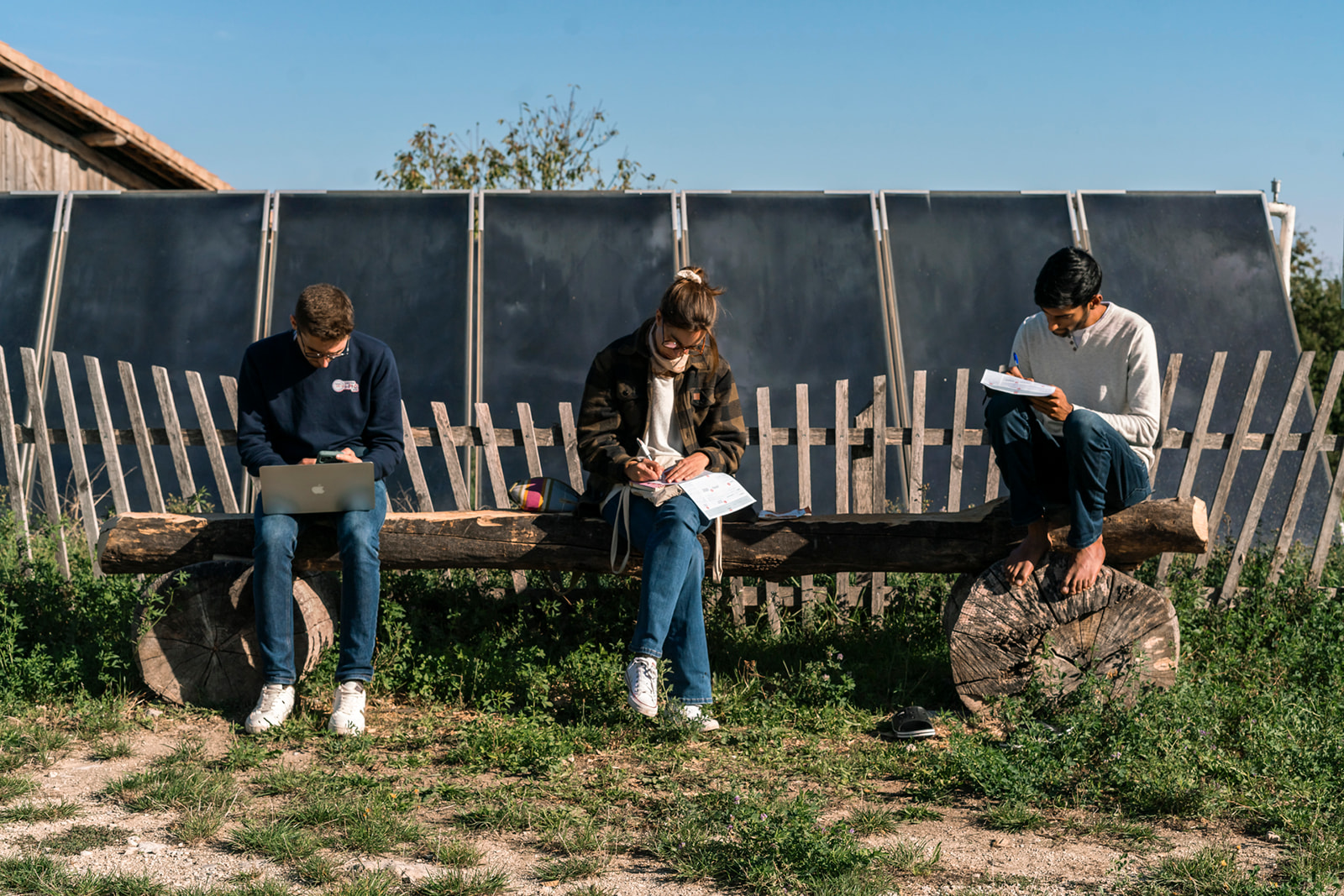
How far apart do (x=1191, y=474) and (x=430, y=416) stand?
4.92 m

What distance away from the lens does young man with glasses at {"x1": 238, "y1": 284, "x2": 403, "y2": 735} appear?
4336 mm

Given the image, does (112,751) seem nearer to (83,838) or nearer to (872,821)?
(83,838)

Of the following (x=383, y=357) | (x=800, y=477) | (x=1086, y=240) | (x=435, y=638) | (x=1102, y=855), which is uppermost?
(x=1086, y=240)

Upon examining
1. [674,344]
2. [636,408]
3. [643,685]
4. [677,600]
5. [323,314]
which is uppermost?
[323,314]

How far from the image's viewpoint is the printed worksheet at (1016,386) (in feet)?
13.7

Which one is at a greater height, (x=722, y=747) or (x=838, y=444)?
(x=838, y=444)

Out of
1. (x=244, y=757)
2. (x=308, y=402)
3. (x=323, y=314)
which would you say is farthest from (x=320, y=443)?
(x=244, y=757)

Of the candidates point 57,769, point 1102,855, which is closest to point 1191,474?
point 1102,855

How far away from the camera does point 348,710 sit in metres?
4.24

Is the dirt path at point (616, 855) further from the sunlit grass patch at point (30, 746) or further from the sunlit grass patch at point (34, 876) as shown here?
the sunlit grass patch at point (30, 746)

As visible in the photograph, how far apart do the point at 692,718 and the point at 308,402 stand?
6.76ft

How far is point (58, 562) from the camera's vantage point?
6.33 metres

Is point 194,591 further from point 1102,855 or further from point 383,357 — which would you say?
point 1102,855

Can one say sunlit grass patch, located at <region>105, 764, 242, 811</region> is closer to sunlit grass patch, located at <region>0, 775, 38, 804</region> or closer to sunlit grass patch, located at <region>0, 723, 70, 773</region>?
sunlit grass patch, located at <region>0, 775, 38, 804</region>
